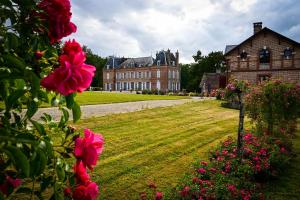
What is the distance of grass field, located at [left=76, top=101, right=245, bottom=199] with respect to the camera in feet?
20.0

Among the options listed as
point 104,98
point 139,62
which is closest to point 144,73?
point 139,62

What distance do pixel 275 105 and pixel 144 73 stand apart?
5833cm

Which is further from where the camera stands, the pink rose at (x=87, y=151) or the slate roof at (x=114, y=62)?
the slate roof at (x=114, y=62)

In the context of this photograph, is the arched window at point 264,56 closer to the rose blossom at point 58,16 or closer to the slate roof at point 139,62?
the rose blossom at point 58,16

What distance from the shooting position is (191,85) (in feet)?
224

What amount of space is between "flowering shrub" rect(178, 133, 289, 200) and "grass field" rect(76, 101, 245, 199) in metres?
0.59

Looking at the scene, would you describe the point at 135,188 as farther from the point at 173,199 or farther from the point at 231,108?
the point at 231,108

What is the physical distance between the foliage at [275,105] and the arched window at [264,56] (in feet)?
57.5

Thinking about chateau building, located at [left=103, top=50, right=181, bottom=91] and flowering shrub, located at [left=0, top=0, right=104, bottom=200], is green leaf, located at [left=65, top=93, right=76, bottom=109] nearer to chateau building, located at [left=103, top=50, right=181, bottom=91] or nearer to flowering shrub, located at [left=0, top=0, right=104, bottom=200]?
flowering shrub, located at [left=0, top=0, right=104, bottom=200]

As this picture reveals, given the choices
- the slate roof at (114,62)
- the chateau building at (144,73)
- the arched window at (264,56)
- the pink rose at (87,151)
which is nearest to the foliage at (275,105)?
the pink rose at (87,151)

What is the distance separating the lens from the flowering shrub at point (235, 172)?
516 centimetres

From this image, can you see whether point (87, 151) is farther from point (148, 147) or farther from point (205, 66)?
point (205, 66)

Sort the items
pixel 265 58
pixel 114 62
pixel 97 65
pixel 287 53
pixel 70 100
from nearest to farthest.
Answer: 1. pixel 70 100
2. pixel 287 53
3. pixel 265 58
4. pixel 114 62
5. pixel 97 65

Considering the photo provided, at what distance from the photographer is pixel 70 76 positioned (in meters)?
1.13
